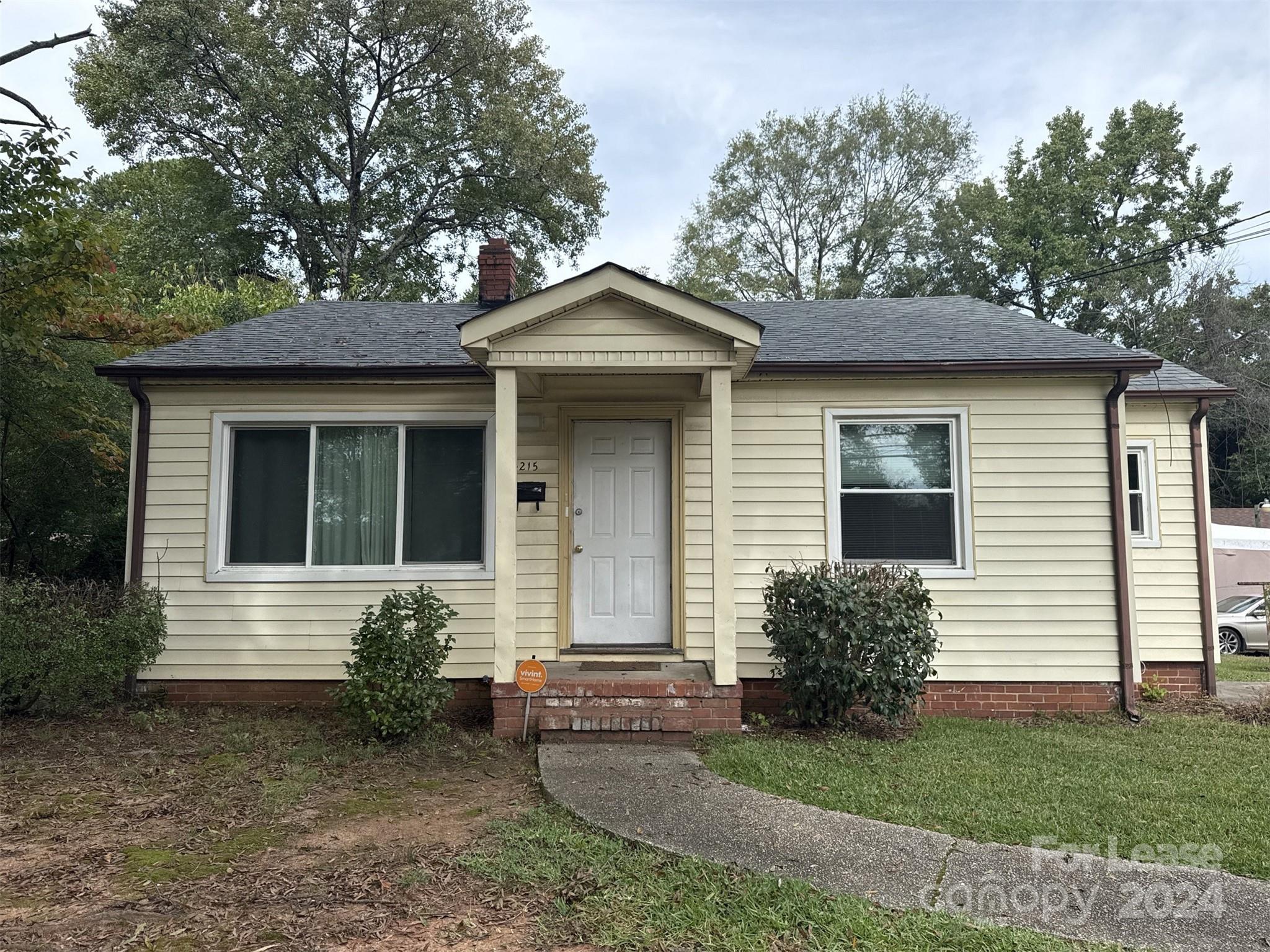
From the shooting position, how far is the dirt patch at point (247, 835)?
2920 mm

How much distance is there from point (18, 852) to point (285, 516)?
3.54 metres

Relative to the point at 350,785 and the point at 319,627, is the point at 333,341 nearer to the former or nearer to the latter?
the point at 319,627

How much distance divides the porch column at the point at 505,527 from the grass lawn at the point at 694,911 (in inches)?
79.9

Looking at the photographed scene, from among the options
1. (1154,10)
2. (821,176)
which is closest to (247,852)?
(1154,10)

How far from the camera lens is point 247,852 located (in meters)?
3.68

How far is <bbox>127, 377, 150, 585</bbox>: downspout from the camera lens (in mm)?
6750

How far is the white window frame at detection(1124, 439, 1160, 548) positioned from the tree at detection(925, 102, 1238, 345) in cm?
2129

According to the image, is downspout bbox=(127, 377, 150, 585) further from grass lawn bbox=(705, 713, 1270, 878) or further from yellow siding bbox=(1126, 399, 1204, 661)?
yellow siding bbox=(1126, 399, 1204, 661)

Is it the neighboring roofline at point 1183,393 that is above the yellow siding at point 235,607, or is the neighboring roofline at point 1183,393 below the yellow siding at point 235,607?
above

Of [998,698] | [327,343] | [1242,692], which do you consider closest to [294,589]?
[327,343]

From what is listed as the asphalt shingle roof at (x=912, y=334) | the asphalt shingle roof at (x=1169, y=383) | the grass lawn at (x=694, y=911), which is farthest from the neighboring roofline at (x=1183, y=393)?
the grass lawn at (x=694, y=911)

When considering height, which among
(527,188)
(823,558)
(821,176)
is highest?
(821,176)

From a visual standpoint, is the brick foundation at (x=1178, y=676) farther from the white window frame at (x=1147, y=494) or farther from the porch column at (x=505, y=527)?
the porch column at (x=505, y=527)

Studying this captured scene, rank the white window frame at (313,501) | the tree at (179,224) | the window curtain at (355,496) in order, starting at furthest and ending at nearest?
the tree at (179,224), the window curtain at (355,496), the white window frame at (313,501)
